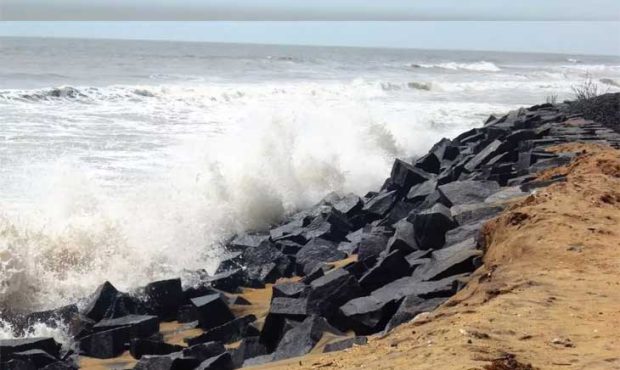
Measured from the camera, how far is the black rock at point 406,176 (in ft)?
34.9

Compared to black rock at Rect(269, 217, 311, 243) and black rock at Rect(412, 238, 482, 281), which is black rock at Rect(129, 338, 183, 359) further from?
black rock at Rect(269, 217, 311, 243)

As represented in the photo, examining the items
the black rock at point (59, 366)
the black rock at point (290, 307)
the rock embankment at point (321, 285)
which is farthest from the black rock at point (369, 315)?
the black rock at point (59, 366)

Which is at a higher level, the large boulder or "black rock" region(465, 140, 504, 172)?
"black rock" region(465, 140, 504, 172)

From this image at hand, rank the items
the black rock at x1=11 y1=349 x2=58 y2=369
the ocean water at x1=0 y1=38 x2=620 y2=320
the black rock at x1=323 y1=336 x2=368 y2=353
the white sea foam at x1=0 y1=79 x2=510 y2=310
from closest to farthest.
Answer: the black rock at x1=323 y1=336 x2=368 y2=353, the black rock at x1=11 y1=349 x2=58 y2=369, the white sea foam at x1=0 y1=79 x2=510 y2=310, the ocean water at x1=0 y1=38 x2=620 y2=320

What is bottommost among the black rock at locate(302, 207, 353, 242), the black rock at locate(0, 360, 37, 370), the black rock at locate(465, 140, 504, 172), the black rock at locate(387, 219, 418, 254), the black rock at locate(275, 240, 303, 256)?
the black rock at locate(0, 360, 37, 370)

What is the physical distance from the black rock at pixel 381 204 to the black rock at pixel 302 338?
15.8 feet

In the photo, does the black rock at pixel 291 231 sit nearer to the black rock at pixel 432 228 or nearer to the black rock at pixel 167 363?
the black rock at pixel 432 228

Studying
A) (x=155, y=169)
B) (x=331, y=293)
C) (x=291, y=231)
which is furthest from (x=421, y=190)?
(x=155, y=169)

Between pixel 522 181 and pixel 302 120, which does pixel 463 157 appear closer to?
pixel 522 181

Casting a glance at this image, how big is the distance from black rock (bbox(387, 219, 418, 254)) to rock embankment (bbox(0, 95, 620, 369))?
0.01 metres

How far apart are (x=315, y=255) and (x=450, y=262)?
2805 millimetres

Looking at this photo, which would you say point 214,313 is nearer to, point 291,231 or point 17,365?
point 17,365

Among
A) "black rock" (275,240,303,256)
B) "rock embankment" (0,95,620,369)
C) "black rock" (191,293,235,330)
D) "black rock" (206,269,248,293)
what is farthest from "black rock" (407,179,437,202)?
"black rock" (191,293,235,330)

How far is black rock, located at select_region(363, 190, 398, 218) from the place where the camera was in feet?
33.0
